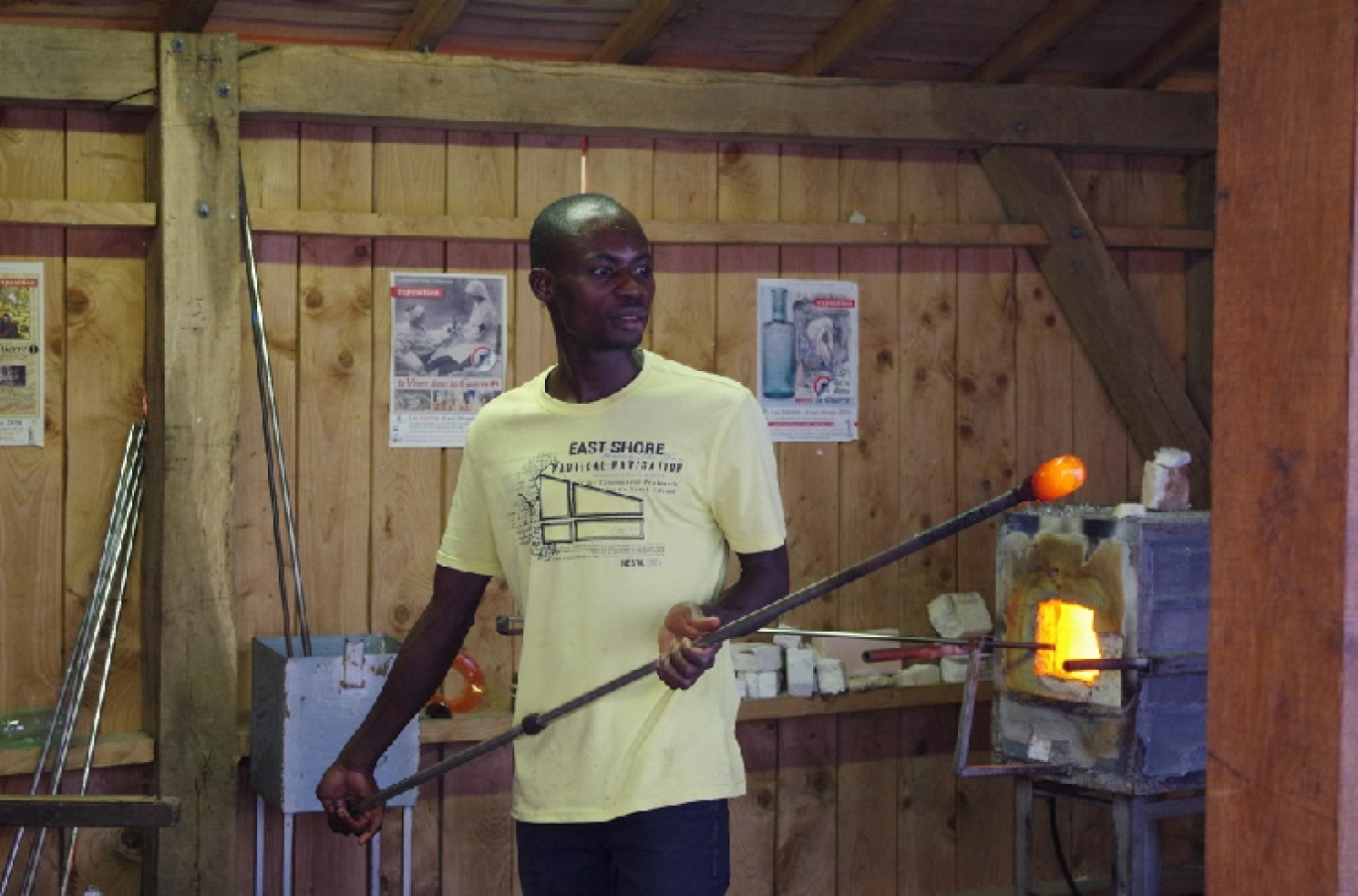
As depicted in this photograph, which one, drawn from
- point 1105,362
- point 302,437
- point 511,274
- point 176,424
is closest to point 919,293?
point 1105,362

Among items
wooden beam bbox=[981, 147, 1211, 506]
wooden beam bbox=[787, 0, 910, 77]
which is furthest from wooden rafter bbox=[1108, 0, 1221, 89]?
wooden beam bbox=[787, 0, 910, 77]

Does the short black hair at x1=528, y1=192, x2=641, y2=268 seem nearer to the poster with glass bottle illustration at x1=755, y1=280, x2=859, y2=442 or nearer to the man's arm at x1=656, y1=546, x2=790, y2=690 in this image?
the man's arm at x1=656, y1=546, x2=790, y2=690

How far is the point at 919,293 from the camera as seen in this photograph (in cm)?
569

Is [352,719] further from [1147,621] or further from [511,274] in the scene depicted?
[1147,621]

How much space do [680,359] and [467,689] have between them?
118 cm

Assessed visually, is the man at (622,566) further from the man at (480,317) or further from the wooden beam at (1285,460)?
the man at (480,317)

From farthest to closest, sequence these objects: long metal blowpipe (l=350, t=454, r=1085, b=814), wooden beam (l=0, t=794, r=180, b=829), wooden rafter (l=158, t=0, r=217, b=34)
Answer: wooden rafter (l=158, t=0, r=217, b=34), wooden beam (l=0, t=794, r=180, b=829), long metal blowpipe (l=350, t=454, r=1085, b=814)

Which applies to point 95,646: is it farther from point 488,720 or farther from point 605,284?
point 605,284

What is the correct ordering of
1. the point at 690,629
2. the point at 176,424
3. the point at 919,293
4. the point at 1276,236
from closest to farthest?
the point at 1276,236
the point at 690,629
the point at 176,424
the point at 919,293

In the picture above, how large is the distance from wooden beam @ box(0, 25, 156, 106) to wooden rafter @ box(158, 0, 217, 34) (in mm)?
79

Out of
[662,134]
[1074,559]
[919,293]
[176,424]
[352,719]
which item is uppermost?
[662,134]

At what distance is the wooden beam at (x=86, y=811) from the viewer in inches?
106

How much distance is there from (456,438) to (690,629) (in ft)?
8.70

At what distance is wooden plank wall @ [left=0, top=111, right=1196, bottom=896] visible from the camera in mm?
4848
